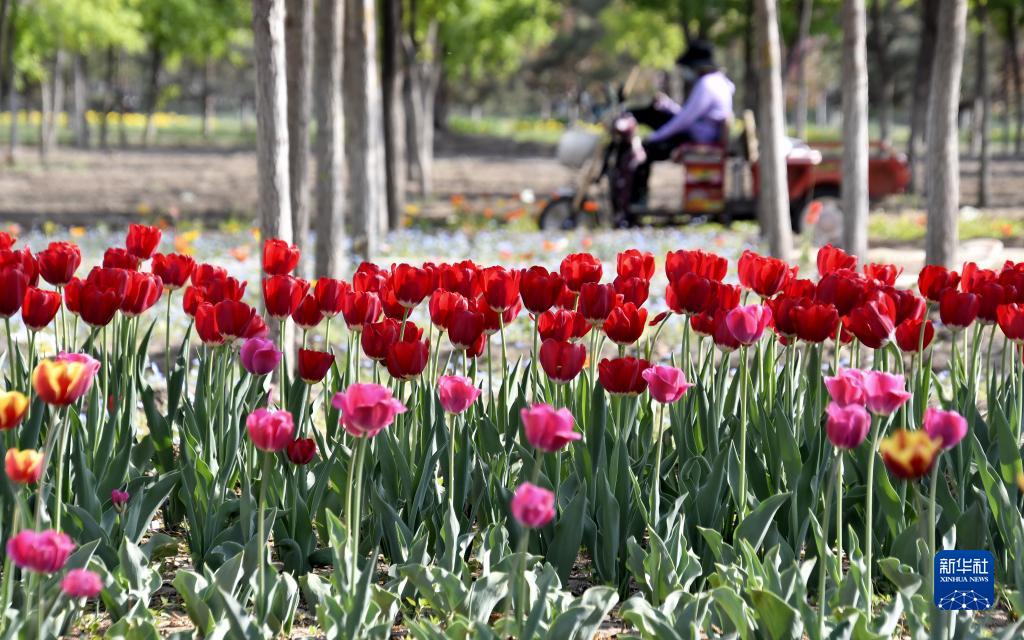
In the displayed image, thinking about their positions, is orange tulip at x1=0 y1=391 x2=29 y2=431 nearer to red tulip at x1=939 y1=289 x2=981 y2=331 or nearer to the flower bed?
the flower bed

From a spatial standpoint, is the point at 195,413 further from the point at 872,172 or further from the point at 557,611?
the point at 872,172

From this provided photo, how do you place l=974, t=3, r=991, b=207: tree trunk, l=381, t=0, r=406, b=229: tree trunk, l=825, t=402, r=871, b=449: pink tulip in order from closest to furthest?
1. l=825, t=402, r=871, b=449: pink tulip
2. l=381, t=0, r=406, b=229: tree trunk
3. l=974, t=3, r=991, b=207: tree trunk

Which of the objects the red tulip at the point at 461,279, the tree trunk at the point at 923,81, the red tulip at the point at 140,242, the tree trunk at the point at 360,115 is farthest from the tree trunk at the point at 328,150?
the tree trunk at the point at 923,81

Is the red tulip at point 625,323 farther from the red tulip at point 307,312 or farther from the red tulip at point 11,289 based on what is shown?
the red tulip at point 11,289

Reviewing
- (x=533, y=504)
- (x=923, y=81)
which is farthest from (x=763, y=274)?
(x=923, y=81)

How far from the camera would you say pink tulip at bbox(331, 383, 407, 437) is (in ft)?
8.14

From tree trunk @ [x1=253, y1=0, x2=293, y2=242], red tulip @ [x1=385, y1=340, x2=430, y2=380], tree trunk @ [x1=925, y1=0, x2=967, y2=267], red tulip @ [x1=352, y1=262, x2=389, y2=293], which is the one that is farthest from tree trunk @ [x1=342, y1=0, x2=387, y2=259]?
red tulip @ [x1=385, y1=340, x2=430, y2=380]

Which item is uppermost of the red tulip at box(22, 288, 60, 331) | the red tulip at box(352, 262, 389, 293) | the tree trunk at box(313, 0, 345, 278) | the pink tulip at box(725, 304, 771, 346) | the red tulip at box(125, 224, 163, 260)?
the tree trunk at box(313, 0, 345, 278)

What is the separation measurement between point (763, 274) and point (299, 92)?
3936 mm

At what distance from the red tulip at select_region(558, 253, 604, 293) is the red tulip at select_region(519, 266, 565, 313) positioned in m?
0.19

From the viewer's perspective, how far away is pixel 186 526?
3752mm

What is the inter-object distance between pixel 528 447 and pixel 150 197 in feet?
57.7

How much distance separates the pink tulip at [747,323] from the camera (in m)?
3.12

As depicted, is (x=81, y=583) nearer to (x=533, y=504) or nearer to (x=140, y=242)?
(x=533, y=504)
